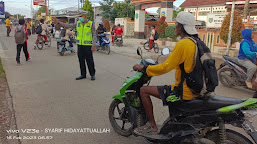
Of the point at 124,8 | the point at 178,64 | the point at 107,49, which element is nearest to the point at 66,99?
the point at 178,64

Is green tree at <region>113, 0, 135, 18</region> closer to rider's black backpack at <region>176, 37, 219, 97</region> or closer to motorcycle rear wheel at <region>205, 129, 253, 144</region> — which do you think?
rider's black backpack at <region>176, 37, 219, 97</region>

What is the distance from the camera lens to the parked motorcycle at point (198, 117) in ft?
7.48

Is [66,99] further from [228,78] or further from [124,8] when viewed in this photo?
[124,8]

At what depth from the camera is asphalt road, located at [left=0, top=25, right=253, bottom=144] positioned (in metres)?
3.64

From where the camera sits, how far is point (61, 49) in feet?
38.6

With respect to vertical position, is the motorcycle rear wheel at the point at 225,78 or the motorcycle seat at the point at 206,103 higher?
the motorcycle seat at the point at 206,103

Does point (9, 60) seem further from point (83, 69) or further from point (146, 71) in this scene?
point (146, 71)

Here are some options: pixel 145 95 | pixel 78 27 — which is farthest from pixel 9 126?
pixel 78 27

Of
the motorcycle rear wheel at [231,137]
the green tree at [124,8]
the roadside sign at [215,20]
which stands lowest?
the motorcycle rear wheel at [231,137]

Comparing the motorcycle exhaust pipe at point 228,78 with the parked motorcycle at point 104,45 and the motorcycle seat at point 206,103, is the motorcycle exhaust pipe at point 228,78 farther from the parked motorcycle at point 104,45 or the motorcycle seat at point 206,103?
the parked motorcycle at point 104,45

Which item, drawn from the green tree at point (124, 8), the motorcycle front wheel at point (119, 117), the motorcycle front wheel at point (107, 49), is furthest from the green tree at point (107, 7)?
the motorcycle front wheel at point (119, 117)

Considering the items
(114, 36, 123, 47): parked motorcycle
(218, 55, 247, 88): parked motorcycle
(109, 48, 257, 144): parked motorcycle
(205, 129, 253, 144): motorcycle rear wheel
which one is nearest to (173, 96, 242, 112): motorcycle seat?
(109, 48, 257, 144): parked motorcycle

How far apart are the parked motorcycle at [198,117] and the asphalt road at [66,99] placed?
61cm

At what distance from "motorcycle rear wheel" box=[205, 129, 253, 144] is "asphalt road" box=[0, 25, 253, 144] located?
46.3 inches
